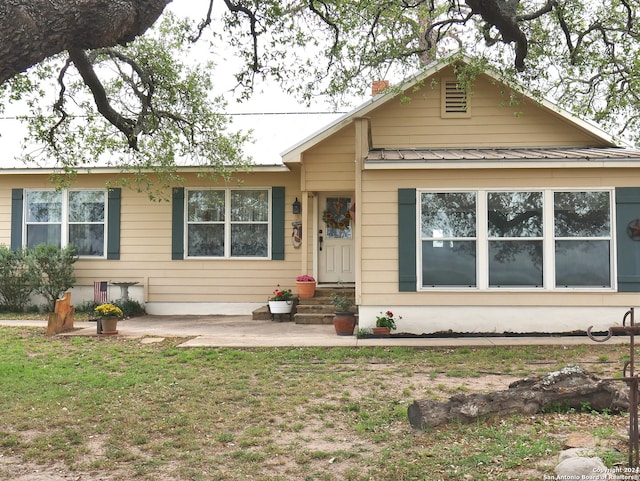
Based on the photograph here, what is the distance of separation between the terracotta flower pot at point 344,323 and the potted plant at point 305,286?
7.24ft

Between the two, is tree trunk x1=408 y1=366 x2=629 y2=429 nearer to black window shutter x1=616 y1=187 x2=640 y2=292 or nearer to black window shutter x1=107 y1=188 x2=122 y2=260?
black window shutter x1=616 y1=187 x2=640 y2=292

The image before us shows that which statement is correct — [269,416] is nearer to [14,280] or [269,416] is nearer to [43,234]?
[14,280]

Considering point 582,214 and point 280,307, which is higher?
point 582,214

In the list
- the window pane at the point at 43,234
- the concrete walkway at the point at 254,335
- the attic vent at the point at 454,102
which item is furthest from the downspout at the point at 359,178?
the window pane at the point at 43,234

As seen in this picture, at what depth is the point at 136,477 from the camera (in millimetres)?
A: 4207

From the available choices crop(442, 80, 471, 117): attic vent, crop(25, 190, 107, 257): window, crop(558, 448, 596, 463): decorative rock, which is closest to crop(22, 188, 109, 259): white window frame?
crop(25, 190, 107, 257): window

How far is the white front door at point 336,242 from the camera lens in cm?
1304

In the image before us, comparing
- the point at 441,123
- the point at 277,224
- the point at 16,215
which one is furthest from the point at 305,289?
the point at 16,215

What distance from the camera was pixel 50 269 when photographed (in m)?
12.9

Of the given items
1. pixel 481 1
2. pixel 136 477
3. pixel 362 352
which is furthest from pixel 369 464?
pixel 481 1

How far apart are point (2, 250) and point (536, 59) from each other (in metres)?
11.7

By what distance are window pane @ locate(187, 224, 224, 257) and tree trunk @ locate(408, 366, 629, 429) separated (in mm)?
8969

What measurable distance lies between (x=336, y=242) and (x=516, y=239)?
4.26 meters

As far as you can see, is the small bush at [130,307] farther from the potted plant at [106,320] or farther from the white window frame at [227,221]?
the potted plant at [106,320]
